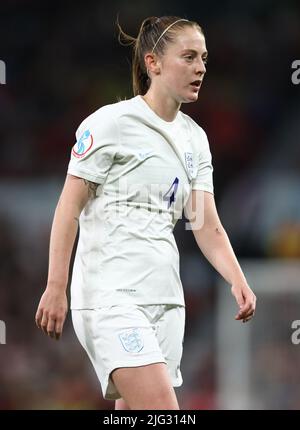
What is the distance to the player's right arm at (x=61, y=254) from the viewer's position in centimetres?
314

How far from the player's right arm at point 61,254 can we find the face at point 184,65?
1.59 ft

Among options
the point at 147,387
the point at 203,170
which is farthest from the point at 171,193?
the point at 147,387

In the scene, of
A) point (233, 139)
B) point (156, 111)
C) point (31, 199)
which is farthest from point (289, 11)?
point (156, 111)

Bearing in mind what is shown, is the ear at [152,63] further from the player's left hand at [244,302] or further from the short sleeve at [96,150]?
the player's left hand at [244,302]

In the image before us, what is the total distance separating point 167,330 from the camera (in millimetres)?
3387

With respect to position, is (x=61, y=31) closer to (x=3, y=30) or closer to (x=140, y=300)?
(x=3, y=30)

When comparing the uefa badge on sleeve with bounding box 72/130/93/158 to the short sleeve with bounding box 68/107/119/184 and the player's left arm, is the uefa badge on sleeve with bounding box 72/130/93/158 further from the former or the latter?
the player's left arm

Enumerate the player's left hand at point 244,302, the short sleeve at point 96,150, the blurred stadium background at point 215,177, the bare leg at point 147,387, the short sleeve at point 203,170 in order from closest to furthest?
the bare leg at point 147,387
the short sleeve at point 96,150
the player's left hand at point 244,302
the short sleeve at point 203,170
the blurred stadium background at point 215,177

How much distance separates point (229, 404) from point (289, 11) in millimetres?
4120

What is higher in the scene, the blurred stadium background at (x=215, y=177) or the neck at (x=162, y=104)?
the neck at (x=162, y=104)

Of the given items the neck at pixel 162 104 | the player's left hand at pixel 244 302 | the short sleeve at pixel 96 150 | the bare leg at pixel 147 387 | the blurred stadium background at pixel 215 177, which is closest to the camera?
the bare leg at pixel 147 387

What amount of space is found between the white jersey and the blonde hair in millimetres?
255

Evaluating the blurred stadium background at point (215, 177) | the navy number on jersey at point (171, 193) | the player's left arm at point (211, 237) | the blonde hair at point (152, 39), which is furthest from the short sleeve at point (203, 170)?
the blurred stadium background at point (215, 177)

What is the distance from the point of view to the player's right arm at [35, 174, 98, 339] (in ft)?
Answer: 10.3
